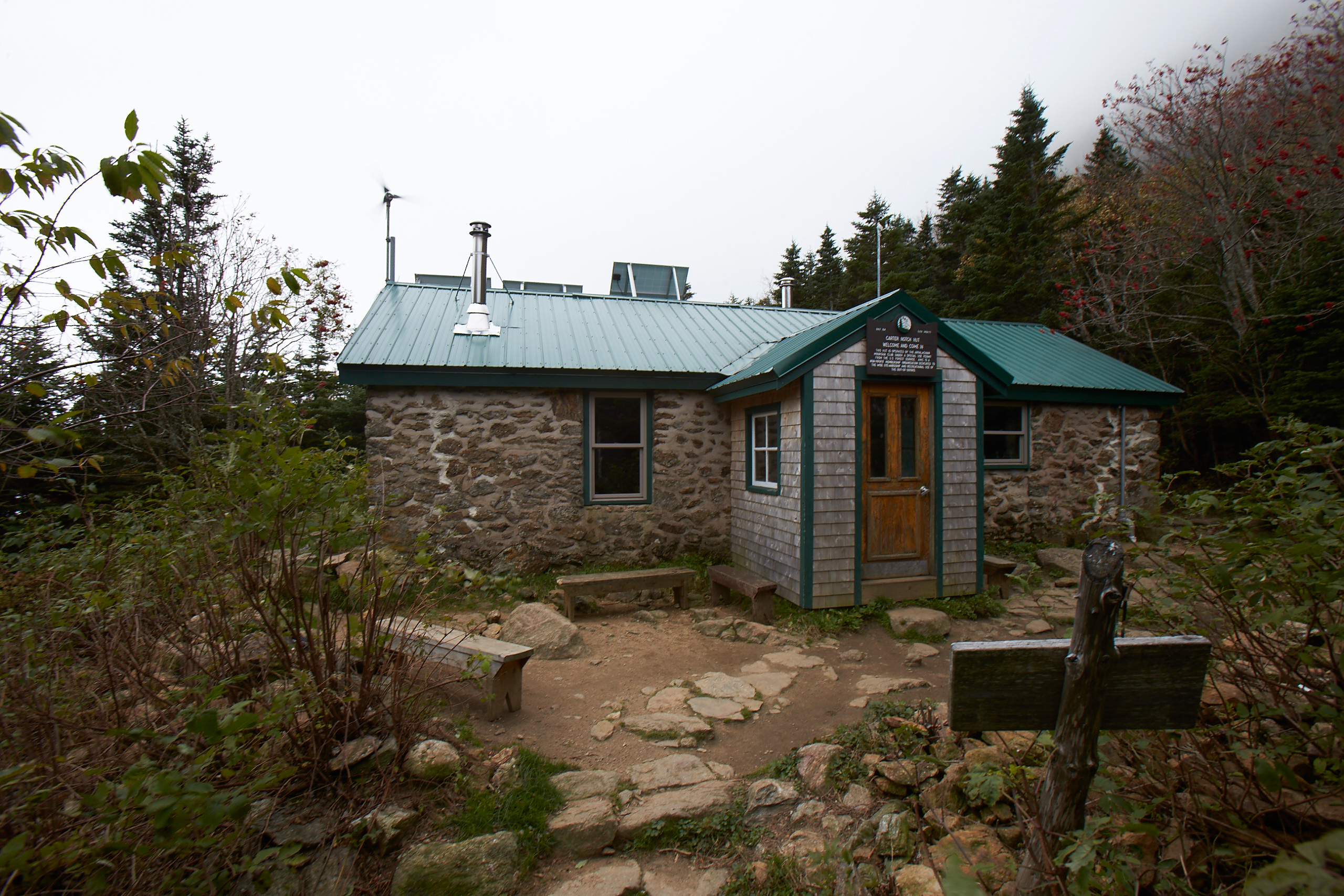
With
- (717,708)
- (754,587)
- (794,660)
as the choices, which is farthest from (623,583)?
(717,708)

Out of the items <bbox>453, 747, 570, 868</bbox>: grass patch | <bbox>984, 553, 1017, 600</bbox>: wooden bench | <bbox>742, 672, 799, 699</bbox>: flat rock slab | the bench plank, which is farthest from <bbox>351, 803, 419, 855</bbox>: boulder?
<bbox>984, 553, 1017, 600</bbox>: wooden bench

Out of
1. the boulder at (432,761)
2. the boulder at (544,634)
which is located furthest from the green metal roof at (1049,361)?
the boulder at (432,761)

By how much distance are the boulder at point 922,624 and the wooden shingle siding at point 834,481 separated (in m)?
0.53

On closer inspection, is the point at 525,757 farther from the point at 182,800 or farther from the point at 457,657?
the point at 182,800

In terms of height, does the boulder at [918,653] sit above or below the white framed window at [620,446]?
below

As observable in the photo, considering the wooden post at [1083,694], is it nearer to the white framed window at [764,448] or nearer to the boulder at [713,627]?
the boulder at [713,627]

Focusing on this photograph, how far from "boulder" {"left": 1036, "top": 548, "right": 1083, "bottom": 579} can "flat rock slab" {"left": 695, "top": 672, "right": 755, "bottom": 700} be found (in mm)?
5739

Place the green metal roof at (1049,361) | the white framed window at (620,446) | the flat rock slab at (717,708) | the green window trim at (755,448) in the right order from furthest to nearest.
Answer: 1. the green metal roof at (1049,361)
2. the white framed window at (620,446)
3. the green window trim at (755,448)
4. the flat rock slab at (717,708)

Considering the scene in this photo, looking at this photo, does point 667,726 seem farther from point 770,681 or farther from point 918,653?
point 918,653

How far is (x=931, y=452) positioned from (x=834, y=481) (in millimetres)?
1310

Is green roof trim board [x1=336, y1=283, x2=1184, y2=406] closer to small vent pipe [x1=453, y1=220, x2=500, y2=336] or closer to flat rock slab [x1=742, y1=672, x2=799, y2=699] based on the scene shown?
small vent pipe [x1=453, y1=220, x2=500, y2=336]

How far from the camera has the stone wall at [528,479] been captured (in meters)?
7.64

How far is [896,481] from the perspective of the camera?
692 cm

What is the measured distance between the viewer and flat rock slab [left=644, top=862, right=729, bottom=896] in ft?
9.11
